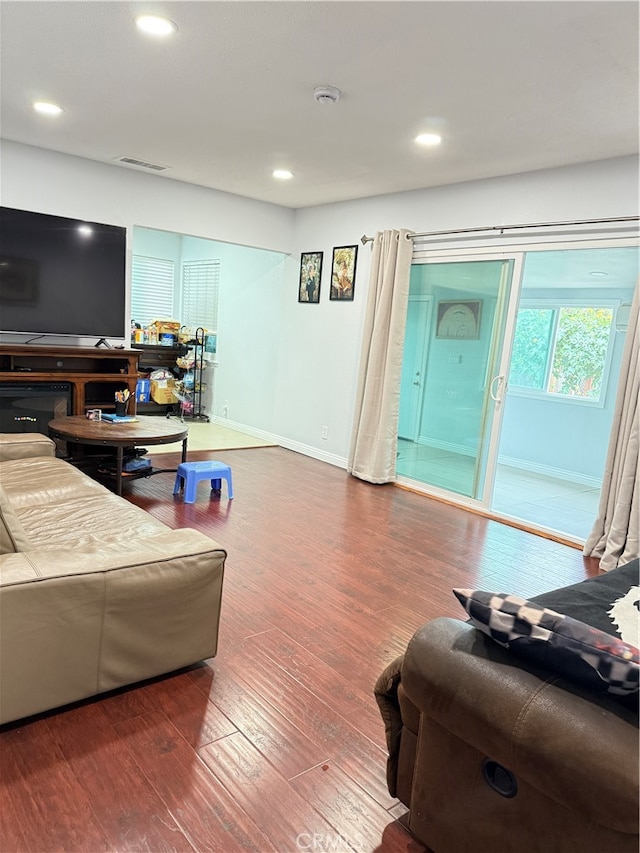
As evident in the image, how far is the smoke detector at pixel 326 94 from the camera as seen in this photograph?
295cm

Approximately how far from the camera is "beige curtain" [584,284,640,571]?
351 cm

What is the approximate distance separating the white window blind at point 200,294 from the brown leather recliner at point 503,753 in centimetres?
683

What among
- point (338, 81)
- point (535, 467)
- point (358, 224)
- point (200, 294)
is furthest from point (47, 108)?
point (535, 467)

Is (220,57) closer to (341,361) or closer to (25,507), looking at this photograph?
(25,507)

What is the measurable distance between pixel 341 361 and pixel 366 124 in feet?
8.57

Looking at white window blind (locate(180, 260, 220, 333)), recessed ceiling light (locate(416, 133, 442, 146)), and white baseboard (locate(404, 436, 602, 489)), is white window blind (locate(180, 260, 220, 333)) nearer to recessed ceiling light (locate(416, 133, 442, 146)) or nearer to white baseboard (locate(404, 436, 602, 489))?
white baseboard (locate(404, 436, 602, 489))

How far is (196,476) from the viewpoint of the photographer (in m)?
4.19

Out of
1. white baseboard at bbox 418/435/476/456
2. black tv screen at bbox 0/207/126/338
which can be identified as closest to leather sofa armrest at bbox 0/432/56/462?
black tv screen at bbox 0/207/126/338

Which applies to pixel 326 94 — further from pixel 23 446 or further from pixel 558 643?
pixel 558 643

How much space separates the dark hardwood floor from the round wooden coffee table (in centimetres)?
79

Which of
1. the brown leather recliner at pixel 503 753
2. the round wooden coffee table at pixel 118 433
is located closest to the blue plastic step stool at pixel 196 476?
the round wooden coffee table at pixel 118 433

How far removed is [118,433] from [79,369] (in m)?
1.27

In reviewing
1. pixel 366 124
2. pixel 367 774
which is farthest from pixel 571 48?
pixel 367 774

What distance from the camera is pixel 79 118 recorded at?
3.79 metres
